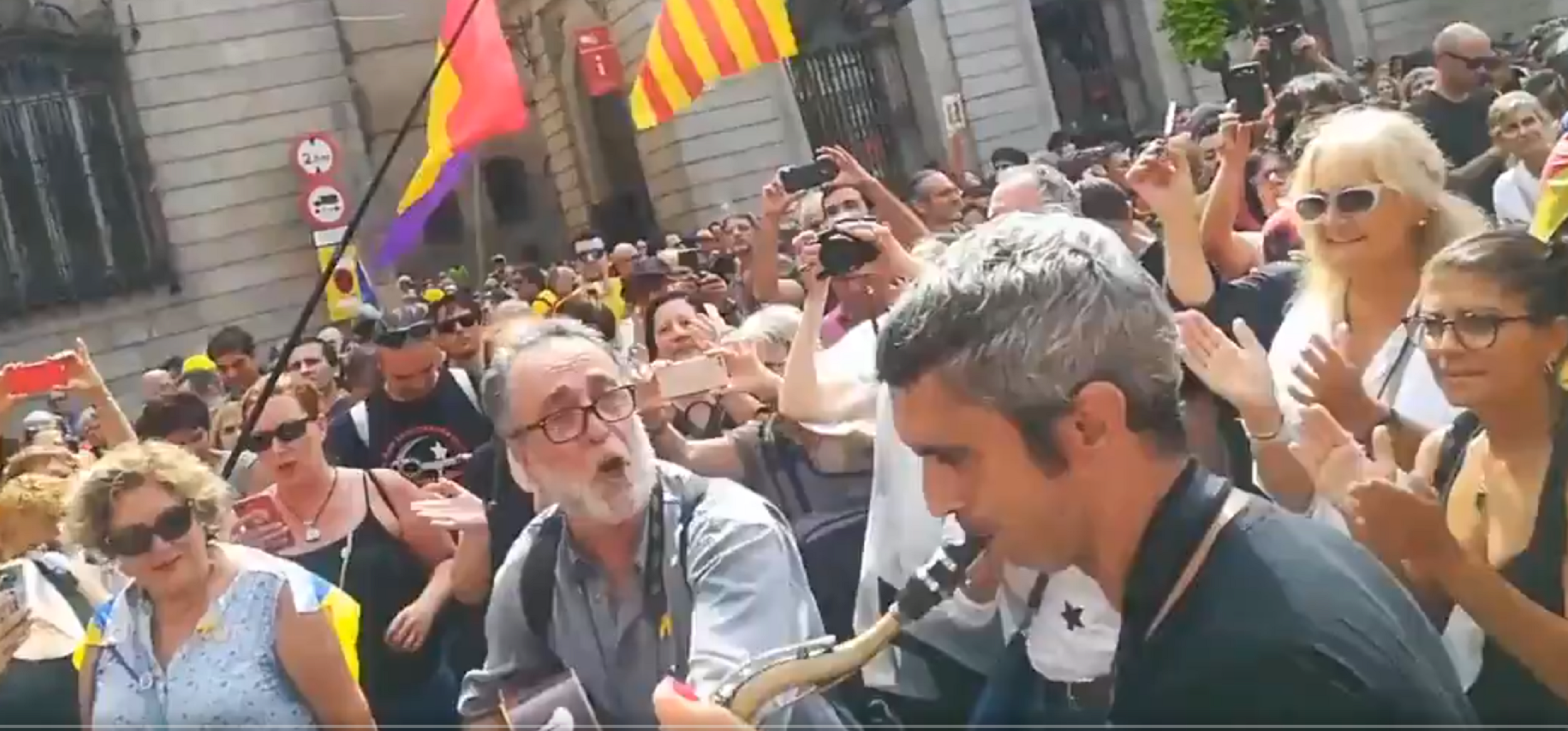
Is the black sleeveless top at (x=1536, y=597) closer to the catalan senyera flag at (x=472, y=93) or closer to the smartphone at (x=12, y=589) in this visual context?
the smartphone at (x=12, y=589)

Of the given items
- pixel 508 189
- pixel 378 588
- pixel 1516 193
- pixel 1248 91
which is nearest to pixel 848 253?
Answer: pixel 378 588

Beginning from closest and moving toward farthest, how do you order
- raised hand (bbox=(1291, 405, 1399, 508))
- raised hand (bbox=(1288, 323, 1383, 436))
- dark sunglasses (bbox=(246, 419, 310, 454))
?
raised hand (bbox=(1291, 405, 1399, 508)), raised hand (bbox=(1288, 323, 1383, 436)), dark sunglasses (bbox=(246, 419, 310, 454))

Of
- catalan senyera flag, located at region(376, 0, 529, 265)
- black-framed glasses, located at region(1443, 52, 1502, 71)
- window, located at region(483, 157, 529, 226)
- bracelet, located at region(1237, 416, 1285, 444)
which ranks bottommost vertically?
bracelet, located at region(1237, 416, 1285, 444)

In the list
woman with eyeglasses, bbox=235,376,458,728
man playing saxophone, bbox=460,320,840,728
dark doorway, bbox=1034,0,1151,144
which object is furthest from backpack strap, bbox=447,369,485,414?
dark doorway, bbox=1034,0,1151,144

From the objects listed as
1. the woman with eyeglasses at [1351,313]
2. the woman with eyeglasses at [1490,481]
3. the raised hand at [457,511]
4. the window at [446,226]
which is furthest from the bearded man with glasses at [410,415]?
the window at [446,226]

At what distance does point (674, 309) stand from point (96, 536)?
7.11 feet

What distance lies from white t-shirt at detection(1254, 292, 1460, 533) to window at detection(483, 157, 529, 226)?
25.3m

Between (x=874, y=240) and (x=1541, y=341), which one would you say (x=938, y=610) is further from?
(x=874, y=240)

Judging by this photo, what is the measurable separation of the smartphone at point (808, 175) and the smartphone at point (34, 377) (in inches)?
106

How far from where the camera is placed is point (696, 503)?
3100 mm

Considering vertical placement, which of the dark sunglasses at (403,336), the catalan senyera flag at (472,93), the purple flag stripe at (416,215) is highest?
the catalan senyera flag at (472,93)

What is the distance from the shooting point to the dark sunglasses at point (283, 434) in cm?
496

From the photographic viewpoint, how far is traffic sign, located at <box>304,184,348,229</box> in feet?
61.9

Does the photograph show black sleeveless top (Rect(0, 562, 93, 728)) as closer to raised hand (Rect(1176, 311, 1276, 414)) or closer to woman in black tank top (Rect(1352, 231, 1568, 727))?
raised hand (Rect(1176, 311, 1276, 414))
